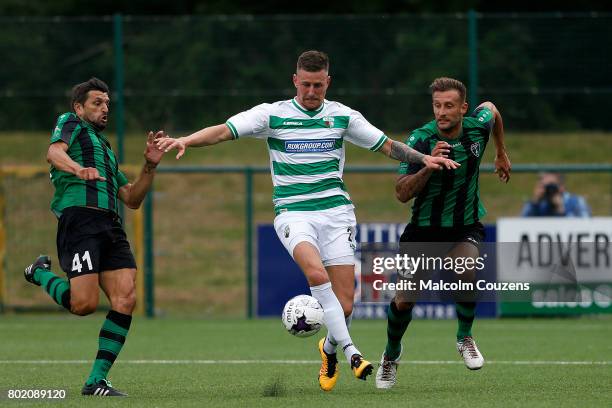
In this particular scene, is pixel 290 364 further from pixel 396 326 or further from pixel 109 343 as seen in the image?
pixel 109 343

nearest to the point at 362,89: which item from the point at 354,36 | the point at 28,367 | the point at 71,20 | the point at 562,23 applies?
the point at 354,36

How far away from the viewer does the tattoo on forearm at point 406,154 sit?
27.7 feet

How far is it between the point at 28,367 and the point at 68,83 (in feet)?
25.2

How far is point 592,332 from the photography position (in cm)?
1352

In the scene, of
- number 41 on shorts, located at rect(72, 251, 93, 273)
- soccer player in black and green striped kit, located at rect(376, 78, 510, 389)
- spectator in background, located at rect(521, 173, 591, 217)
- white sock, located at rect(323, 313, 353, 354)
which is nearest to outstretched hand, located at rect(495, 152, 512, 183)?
soccer player in black and green striped kit, located at rect(376, 78, 510, 389)

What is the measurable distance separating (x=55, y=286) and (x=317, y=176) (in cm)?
192

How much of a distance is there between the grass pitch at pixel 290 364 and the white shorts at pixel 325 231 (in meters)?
0.92

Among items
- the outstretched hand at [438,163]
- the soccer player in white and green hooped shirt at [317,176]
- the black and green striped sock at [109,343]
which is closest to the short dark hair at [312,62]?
the soccer player in white and green hooped shirt at [317,176]

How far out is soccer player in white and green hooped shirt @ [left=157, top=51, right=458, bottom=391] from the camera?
8438mm

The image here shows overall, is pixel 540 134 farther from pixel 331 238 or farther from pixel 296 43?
pixel 331 238

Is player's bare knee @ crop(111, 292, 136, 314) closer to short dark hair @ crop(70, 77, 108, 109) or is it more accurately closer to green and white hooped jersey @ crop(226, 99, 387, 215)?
green and white hooped jersey @ crop(226, 99, 387, 215)

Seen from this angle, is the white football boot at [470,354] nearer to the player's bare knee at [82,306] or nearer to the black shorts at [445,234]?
the black shorts at [445,234]

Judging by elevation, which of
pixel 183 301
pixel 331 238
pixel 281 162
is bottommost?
pixel 183 301

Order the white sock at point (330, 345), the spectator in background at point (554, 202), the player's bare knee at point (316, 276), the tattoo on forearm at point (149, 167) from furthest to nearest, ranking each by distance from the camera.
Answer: the spectator in background at point (554, 202)
the white sock at point (330, 345)
the player's bare knee at point (316, 276)
the tattoo on forearm at point (149, 167)
